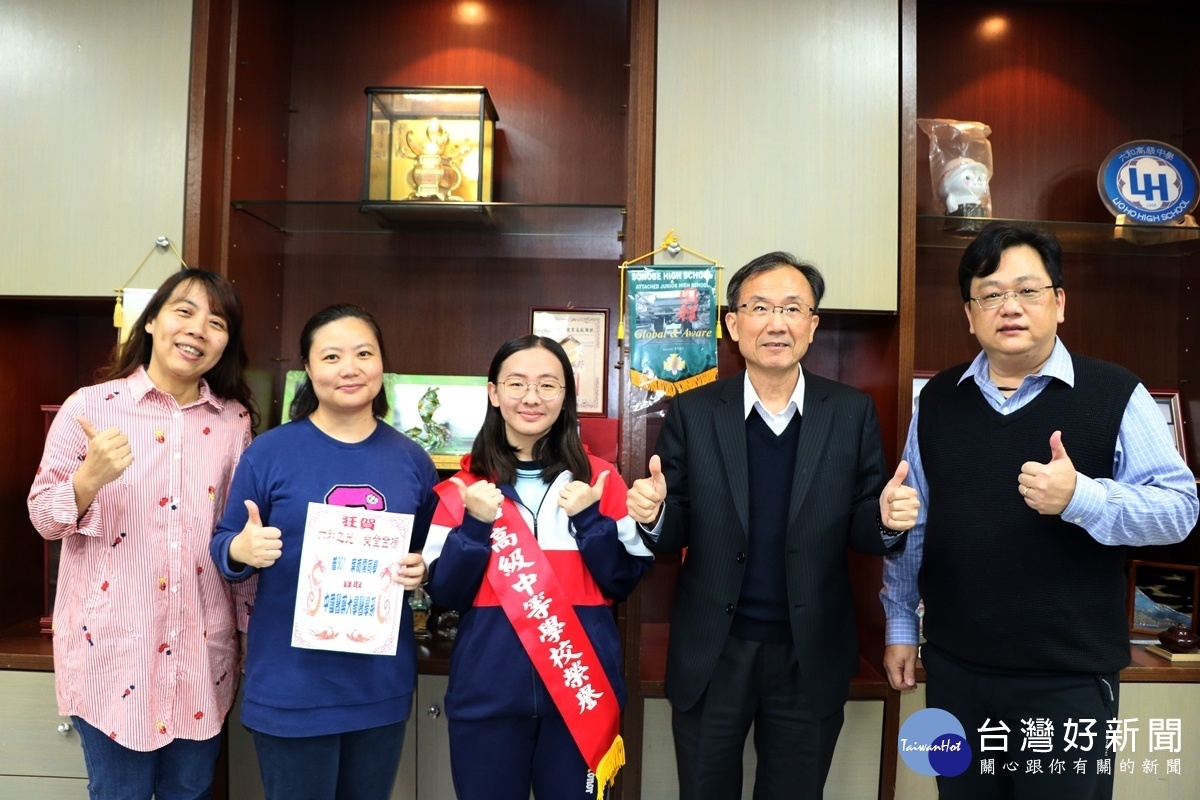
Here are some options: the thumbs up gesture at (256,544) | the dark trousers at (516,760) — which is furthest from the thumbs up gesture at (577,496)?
the thumbs up gesture at (256,544)

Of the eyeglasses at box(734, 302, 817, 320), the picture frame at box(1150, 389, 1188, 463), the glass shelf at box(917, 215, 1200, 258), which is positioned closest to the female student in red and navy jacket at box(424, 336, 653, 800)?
the eyeglasses at box(734, 302, 817, 320)

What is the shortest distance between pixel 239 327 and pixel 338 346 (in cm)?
39

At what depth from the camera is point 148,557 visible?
5.66 feet

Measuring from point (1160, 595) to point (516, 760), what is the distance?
7.00 ft

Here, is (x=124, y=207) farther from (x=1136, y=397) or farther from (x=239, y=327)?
(x=1136, y=397)

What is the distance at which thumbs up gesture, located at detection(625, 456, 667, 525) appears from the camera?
1636mm

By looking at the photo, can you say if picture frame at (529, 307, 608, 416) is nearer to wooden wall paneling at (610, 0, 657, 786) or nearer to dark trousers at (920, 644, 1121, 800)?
wooden wall paneling at (610, 0, 657, 786)

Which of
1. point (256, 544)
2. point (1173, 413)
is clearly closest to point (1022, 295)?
point (1173, 413)

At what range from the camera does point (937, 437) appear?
1.82 metres

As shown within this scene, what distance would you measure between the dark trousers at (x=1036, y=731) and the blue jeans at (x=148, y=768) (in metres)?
1.72

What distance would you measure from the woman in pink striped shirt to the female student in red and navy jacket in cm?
56

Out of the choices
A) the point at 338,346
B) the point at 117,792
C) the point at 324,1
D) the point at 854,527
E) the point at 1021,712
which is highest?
the point at 324,1

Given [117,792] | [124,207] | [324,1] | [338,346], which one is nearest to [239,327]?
[338,346]

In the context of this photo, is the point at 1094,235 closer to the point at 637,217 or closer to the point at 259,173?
the point at 637,217
